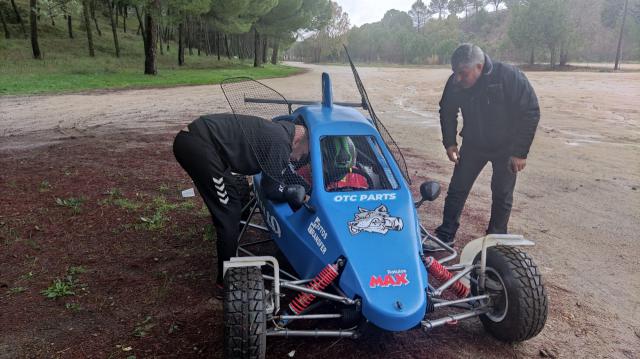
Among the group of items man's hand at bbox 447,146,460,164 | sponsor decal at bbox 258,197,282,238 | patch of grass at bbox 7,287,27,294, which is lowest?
patch of grass at bbox 7,287,27,294

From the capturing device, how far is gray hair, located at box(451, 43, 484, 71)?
447 cm

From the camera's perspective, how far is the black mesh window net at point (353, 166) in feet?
13.4

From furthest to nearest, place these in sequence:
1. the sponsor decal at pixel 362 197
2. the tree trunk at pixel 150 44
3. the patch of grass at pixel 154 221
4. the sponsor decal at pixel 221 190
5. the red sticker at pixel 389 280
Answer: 1. the tree trunk at pixel 150 44
2. the patch of grass at pixel 154 221
3. the sponsor decal at pixel 221 190
4. the sponsor decal at pixel 362 197
5. the red sticker at pixel 389 280

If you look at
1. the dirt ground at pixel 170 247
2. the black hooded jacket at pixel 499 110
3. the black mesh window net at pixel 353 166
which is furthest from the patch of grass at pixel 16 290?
the black hooded jacket at pixel 499 110

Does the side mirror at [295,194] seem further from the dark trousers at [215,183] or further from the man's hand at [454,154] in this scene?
the man's hand at [454,154]

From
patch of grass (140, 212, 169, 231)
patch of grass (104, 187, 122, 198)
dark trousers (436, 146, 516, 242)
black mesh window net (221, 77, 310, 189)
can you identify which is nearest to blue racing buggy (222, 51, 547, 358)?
black mesh window net (221, 77, 310, 189)

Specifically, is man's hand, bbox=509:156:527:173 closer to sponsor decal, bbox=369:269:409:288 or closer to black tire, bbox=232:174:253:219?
sponsor decal, bbox=369:269:409:288

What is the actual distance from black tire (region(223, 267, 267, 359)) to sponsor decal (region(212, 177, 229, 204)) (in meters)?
1.16

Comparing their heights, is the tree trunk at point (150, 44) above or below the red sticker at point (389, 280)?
above

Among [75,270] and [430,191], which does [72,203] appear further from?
[430,191]

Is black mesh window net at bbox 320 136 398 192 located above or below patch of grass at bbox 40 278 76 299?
above

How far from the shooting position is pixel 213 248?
5.22 m

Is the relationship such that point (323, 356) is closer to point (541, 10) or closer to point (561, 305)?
point (561, 305)

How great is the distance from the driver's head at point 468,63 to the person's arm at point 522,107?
314 mm
